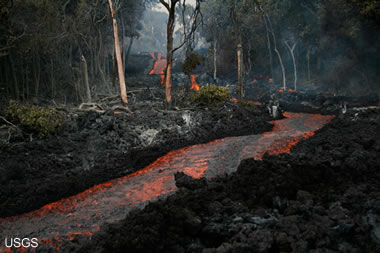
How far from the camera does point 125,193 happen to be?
7.44 metres

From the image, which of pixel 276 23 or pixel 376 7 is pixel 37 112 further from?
pixel 276 23

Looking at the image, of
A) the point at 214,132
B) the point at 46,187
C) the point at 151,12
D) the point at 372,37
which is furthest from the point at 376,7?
the point at 151,12

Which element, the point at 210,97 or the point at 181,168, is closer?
the point at 181,168

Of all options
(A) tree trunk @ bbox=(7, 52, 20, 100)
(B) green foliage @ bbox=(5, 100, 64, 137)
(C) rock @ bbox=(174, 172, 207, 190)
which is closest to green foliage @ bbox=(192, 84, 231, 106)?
(B) green foliage @ bbox=(5, 100, 64, 137)

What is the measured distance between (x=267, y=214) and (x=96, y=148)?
24.3 feet

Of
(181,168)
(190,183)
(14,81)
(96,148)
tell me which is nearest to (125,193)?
(181,168)

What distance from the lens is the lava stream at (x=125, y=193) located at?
18.6 feet

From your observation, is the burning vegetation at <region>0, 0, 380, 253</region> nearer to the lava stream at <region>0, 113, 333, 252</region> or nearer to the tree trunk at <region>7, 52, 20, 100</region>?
the lava stream at <region>0, 113, 333, 252</region>

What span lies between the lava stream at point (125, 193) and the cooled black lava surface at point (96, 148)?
1.44 feet

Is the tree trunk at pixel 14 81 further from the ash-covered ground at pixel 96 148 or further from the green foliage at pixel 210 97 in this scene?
the green foliage at pixel 210 97

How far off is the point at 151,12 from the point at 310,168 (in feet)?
367

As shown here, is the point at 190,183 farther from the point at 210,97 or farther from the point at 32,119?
the point at 210,97

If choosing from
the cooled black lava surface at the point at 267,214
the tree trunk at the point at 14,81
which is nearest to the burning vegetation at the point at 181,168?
the cooled black lava surface at the point at 267,214

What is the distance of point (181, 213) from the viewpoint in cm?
404
